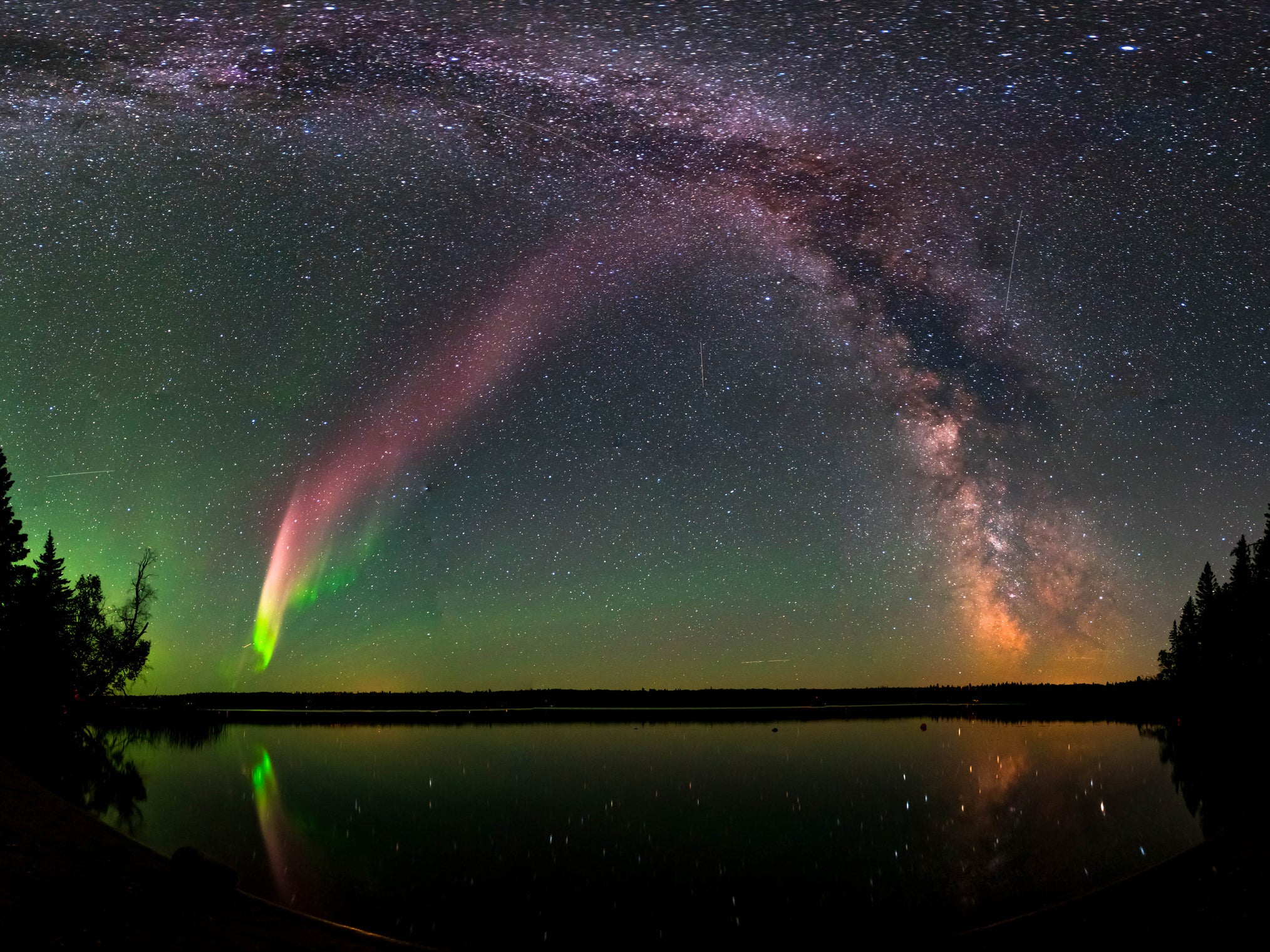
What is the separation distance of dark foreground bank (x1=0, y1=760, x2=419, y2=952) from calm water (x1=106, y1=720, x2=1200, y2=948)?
1.35 meters

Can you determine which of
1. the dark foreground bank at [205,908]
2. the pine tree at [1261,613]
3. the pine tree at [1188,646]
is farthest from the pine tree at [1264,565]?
the dark foreground bank at [205,908]

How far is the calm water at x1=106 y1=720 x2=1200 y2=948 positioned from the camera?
43.8 feet

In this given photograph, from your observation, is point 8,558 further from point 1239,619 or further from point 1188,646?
point 1188,646

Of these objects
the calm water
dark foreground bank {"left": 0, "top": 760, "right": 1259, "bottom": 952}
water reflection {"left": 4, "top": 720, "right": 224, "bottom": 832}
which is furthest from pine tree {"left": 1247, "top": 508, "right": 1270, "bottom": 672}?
water reflection {"left": 4, "top": 720, "right": 224, "bottom": 832}

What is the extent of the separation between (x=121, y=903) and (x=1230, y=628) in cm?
7637

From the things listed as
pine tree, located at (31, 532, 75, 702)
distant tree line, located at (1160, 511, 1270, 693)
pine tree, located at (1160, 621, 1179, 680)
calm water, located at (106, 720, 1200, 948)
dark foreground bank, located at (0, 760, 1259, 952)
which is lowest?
pine tree, located at (1160, 621, 1179, 680)

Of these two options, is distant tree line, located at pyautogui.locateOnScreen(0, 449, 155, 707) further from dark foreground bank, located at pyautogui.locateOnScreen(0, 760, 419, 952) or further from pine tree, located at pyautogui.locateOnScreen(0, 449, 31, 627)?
dark foreground bank, located at pyautogui.locateOnScreen(0, 760, 419, 952)

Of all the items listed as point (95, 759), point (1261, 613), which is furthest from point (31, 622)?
point (1261, 613)

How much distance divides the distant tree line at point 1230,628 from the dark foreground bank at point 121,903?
2518 inches

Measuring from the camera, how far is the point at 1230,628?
69.5 m

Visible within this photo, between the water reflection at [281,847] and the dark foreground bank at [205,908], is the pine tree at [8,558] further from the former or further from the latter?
the dark foreground bank at [205,908]

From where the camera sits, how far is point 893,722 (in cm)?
7031

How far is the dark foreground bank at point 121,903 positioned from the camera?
10356 millimetres

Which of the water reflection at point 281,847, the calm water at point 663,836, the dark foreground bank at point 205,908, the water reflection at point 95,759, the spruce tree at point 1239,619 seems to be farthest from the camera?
the spruce tree at point 1239,619
